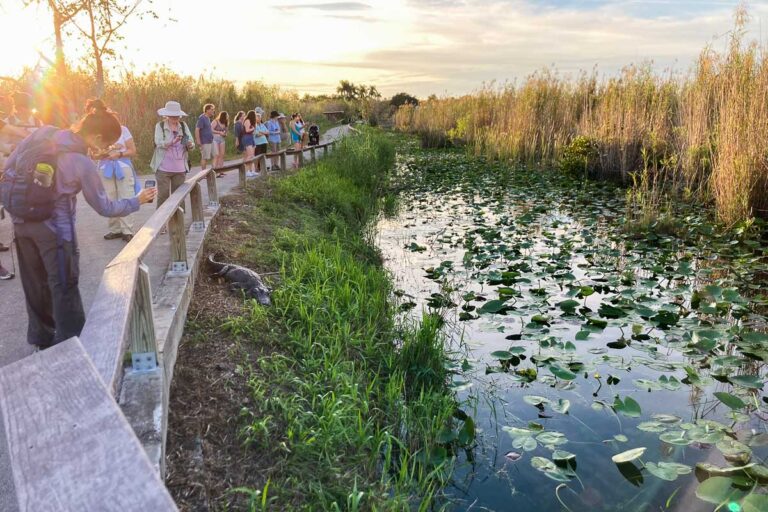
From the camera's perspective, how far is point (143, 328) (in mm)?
2641

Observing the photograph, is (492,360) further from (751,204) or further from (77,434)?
(751,204)

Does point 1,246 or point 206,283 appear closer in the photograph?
point 206,283

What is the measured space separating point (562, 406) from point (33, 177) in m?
3.56

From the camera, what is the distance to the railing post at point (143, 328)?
2496 millimetres

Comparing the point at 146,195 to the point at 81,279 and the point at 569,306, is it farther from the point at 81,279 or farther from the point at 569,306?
the point at 569,306

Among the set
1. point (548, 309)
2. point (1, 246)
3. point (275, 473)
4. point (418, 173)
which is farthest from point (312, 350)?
point (418, 173)

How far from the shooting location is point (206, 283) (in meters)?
4.97

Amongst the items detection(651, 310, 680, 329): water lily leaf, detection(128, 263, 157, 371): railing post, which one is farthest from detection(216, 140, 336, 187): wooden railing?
detection(651, 310, 680, 329): water lily leaf

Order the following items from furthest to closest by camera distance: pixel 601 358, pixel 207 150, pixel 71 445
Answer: pixel 207 150
pixel 601 358
pixel 71 445

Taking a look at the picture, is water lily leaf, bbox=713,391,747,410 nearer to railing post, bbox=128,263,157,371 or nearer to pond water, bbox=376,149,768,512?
pond water, bbox=376,149,768,512

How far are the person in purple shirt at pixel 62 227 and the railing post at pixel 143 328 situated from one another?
3.19 feet

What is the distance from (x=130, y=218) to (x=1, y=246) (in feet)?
5.62

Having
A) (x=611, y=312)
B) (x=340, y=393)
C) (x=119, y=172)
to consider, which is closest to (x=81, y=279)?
(x=119, y=172)

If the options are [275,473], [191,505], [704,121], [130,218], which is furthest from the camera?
[704,121]
